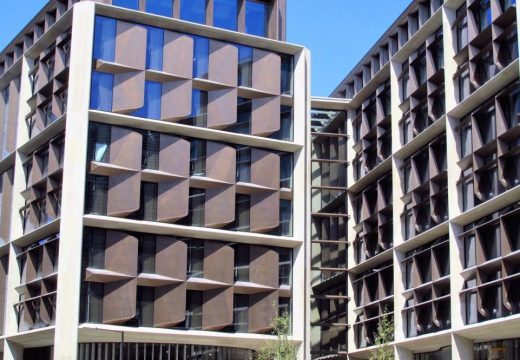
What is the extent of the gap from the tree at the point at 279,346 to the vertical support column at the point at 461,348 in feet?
30.5

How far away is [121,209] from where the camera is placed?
5356cm

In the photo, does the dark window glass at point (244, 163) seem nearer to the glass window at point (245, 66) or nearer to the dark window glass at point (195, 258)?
the glass window at point (245, 66)

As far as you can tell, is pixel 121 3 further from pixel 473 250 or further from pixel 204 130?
pixel 473 250

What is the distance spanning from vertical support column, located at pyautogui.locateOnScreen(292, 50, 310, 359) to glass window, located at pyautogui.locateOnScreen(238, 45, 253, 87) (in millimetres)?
3175

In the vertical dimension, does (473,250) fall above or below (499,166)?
below

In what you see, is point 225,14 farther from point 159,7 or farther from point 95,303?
point 95,303

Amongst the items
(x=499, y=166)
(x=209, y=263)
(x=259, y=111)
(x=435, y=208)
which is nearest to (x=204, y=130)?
(x=259, y=111)

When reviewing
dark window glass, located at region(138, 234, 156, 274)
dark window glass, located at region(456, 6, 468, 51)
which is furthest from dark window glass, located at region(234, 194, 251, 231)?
dark window glass, located at region(456, 6, 468, 51)

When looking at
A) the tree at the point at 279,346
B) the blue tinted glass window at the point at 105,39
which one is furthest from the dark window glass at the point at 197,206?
the blue tinted glass window at the point at 105,39

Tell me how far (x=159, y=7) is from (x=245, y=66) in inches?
239

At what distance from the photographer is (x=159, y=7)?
5750 centimetres

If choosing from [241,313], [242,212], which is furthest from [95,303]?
[242,212]

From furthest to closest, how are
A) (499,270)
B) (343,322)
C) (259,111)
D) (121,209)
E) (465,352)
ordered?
(343,322) < (259,111) < (121,209) < (465,352) < (499,270)

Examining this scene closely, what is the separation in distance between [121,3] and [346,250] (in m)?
21.6
